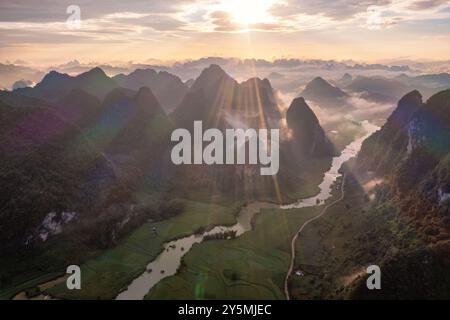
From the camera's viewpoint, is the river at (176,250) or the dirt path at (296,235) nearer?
the river at (176,250)

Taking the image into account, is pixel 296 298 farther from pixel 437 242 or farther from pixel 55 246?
pixel 55 246

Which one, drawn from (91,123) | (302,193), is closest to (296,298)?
(302,193)
